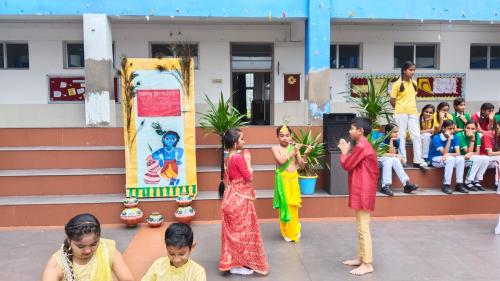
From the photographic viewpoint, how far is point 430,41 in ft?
38.0

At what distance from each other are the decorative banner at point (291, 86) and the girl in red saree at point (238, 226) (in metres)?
7.18

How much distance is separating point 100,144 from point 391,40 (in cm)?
807

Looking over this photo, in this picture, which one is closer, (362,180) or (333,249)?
(362,180)

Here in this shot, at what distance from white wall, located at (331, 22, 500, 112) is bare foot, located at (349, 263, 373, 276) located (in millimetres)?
7504

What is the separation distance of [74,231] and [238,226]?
7.57 feet

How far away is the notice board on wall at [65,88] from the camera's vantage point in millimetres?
10737

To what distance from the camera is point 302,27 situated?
34.1 feet

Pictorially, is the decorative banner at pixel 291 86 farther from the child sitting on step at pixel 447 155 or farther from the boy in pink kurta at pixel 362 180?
the boy in pink kurta at pixel 362 180

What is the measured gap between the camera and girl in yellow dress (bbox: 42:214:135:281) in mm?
2219

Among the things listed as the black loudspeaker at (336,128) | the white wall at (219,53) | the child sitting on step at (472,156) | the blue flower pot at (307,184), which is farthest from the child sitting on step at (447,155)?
the white wall at (219,53)

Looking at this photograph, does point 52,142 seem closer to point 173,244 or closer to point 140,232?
point 140,232

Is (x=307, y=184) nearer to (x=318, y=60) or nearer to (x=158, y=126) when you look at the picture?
(x=158, y=126)

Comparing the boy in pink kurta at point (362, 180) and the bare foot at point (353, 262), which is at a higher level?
the boy in pink kurta at point (362, 180)

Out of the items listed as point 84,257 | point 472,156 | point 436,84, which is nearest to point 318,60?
point 472,156
